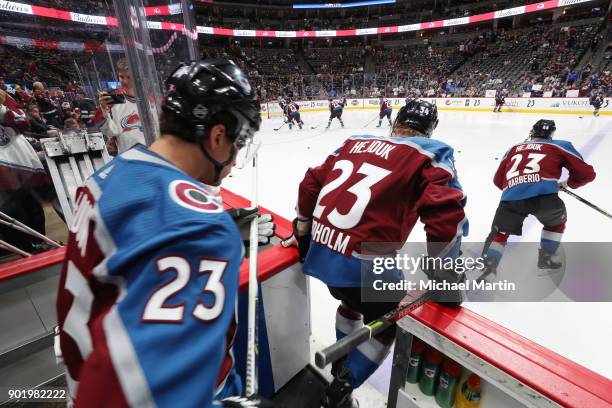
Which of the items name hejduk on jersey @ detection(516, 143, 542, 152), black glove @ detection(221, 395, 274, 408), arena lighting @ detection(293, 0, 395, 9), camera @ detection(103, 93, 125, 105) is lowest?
black glove @ detection(221, 395, 274, 408)

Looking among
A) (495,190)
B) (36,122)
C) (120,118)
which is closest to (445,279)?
(120,118)

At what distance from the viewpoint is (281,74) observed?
2353 centimetres

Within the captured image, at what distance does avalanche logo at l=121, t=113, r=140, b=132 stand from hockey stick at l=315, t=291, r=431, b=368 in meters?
2.73

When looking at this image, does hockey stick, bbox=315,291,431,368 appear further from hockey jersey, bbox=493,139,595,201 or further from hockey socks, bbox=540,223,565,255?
hockey socks, bbox=540,223,565,255

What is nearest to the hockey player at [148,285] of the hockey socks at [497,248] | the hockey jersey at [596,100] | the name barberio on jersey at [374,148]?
the name barberio on jersey at [374,148]

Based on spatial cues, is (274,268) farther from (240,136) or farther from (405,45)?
(405,45)

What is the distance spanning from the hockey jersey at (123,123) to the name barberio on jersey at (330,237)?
6.86 ft

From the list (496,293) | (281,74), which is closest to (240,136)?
(496,293)

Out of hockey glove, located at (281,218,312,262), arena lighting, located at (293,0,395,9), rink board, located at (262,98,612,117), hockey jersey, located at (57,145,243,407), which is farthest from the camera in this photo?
arena lighting, located at (293,0,395,9)

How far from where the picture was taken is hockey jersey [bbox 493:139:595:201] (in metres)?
2.28

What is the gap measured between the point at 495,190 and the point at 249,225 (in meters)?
3.96

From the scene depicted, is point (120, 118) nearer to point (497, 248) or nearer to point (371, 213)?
point (371, 213)

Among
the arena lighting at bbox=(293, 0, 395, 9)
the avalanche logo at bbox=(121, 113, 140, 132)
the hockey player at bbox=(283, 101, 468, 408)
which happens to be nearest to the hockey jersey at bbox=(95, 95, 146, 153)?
the avalanche logo at bbox=(121, 113, 140, 132)

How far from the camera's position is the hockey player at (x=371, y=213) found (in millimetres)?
1089
